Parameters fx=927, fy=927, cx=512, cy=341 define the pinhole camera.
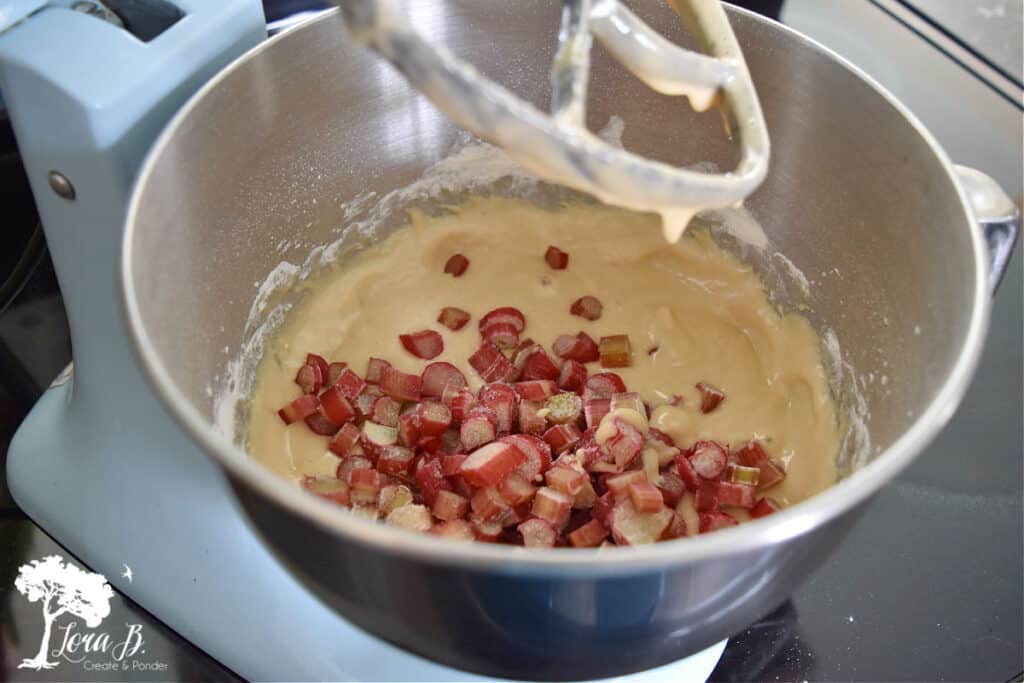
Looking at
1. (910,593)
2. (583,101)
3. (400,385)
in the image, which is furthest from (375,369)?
(910,593)

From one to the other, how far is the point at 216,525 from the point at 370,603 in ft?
1.13

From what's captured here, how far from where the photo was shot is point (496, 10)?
3.24 ft

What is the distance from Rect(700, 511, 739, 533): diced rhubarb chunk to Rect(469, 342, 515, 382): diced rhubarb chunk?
280mm

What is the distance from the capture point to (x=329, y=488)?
3.03 ft

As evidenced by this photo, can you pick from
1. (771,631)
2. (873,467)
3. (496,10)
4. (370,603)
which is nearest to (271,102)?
(496,10)

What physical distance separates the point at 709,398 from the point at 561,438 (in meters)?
0.18

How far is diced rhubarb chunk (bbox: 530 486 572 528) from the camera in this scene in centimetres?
87

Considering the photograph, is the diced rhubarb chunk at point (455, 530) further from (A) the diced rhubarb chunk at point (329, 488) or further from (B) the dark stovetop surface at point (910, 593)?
(B) the dark stovetop surface at point (910, 593)

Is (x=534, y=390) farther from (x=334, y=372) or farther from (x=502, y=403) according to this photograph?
(x=334, y=372)

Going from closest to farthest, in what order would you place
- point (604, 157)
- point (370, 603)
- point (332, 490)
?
1. point (604, 157)
2. point (370, 603)
3. point (332, 490)

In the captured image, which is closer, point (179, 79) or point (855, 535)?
point (179, 79)

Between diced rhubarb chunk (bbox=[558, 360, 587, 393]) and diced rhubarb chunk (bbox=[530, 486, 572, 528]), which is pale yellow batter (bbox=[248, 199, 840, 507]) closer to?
diced rhubarb chunk (bbox=[558, 360, 587, 393])

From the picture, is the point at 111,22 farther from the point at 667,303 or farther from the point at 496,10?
the point at 667,303

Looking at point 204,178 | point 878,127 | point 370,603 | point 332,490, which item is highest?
point 878,127
